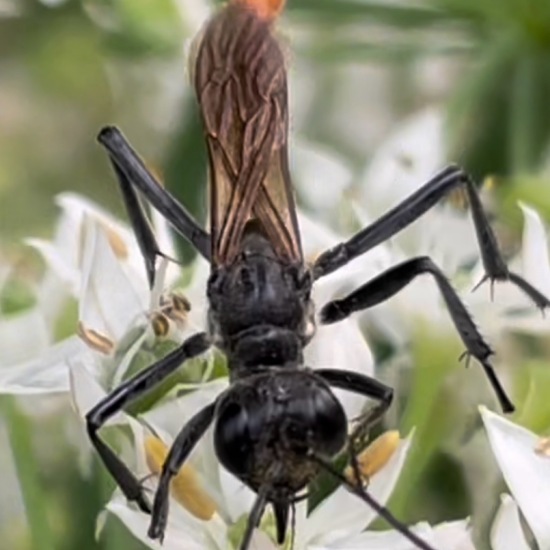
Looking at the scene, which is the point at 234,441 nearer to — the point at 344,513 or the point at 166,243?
the point at 344,513

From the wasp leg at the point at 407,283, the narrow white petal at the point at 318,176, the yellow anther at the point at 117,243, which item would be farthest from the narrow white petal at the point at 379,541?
the narrow white petal at the point at 318,176

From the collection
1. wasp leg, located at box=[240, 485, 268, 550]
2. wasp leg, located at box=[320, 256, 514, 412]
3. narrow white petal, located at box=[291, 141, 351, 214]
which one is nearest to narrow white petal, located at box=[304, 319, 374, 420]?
wasp leg, located at box=[320, 256, 514, 412]

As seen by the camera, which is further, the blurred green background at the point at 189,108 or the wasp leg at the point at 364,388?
the blurred green background at the point at 189,108

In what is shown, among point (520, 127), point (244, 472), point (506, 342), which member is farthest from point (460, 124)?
point (244, 472)

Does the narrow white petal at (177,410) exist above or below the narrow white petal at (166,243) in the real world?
below

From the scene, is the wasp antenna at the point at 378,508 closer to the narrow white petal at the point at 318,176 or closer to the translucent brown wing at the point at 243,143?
the translucent brown wing at the point at 243,143

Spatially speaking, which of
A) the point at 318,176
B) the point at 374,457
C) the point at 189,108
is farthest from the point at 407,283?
the point at 189,108

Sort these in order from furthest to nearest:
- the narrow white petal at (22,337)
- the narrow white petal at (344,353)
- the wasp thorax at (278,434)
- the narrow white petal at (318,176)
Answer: the narrow white petal at (318,176)
the narrow white petal at (22,337)
the narrow white petal at (344,353)
the wasp thorax at (278,434)

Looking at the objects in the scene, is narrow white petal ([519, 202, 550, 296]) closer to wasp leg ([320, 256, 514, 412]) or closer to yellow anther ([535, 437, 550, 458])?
wasp leg ([320, 256, 514, 412])
